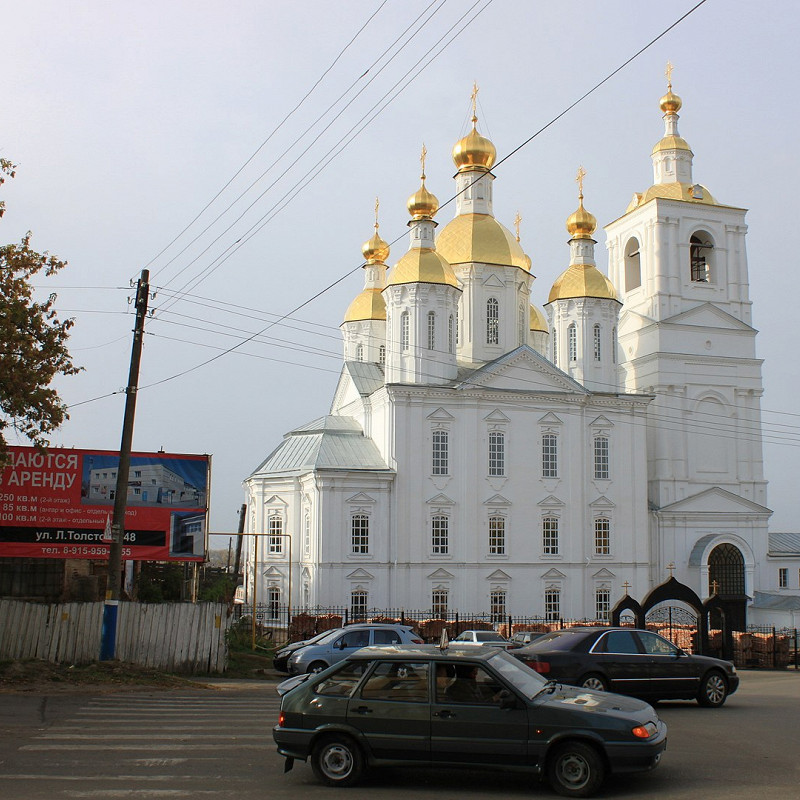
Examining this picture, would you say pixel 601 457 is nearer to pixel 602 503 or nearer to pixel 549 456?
pixel 602 503

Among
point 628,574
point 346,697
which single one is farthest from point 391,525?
point 346,697

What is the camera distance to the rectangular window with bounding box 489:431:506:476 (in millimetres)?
43312

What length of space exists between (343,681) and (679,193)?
4616 cm

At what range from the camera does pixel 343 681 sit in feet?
34.2

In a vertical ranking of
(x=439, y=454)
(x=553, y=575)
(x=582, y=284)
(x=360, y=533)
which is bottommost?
(x=553, y=575)

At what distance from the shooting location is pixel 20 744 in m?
12.1

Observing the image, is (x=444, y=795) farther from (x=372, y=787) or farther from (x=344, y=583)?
(x=344, y=583)

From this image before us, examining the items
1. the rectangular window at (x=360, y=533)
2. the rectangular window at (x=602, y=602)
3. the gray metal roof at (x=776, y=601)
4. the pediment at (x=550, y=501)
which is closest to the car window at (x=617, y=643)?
the rectangular window at (x=360, y=533)

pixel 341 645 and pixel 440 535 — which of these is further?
pixel 440 535

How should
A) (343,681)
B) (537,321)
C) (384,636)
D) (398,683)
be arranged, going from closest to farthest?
1. (398,683)
2. (343,681)
3. (384,636)
4. (537,321)

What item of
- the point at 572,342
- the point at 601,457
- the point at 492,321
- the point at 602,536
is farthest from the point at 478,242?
the point at 602,536

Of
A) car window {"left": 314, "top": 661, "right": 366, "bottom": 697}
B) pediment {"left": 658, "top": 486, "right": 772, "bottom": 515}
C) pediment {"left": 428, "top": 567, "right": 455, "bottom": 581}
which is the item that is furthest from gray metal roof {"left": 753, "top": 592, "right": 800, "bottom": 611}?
car window {"left": 314, "top": 661, "right": 366, "bottom": 697}

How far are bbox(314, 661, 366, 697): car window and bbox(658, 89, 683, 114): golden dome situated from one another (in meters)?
48.7

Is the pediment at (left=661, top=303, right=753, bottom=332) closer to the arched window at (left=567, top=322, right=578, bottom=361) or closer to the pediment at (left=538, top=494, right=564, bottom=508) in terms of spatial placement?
the arched window at (left=567, top=322, right=578, bottom=361)
